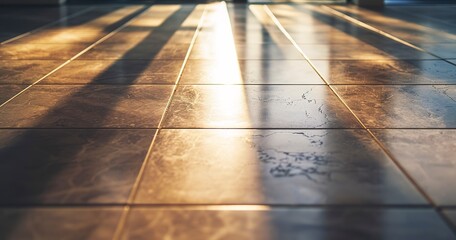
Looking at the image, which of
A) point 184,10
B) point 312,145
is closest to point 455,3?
point 184,10

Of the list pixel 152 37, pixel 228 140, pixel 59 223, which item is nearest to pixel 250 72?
pixel 228 140

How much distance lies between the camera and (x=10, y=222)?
7.06ft

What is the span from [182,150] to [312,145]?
0.77m

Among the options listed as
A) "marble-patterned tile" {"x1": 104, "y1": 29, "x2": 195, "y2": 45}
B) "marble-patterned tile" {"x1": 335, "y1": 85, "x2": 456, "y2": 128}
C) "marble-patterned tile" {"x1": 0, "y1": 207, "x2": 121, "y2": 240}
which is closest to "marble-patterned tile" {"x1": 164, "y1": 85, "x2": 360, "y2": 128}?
"marble-patterned tile" {"x1": 335, "y1": 85, "x2": 456, "y2": 128}

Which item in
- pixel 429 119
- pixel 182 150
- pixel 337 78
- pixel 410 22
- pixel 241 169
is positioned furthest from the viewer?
pixel 410 22

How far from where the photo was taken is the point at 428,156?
288 cm

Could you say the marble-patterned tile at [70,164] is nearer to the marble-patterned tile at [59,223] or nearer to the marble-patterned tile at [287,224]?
the marble-patterned tile at [59,223]

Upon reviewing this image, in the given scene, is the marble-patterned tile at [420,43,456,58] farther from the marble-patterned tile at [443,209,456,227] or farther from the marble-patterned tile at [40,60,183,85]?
the marble-patterned tile at [443,209,456,227]

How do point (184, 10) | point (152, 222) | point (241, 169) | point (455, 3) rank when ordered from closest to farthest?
point (152, 222) → point (241, 169) → point (184, 10) → point (455, 3)

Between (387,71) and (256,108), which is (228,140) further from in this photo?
(387,71)

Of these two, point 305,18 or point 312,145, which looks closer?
point 312,145

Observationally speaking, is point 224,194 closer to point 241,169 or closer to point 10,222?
point 241,169

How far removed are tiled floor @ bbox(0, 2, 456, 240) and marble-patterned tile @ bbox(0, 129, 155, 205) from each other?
0.04 ft

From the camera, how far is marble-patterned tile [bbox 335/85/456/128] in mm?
3490
